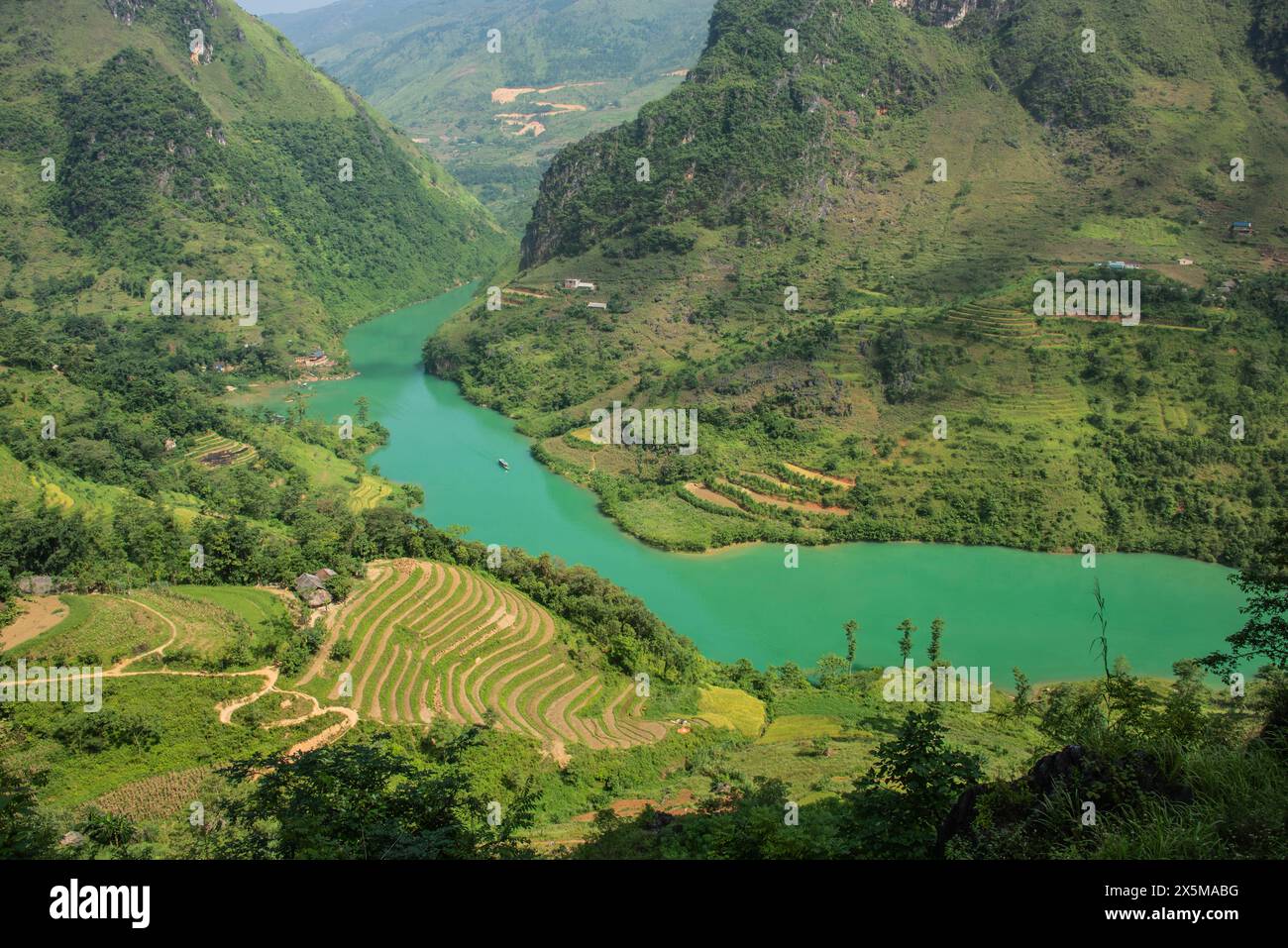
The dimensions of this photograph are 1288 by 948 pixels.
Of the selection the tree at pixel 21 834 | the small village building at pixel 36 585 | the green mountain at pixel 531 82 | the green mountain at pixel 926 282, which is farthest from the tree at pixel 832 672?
the green mountain at pixel 531 82

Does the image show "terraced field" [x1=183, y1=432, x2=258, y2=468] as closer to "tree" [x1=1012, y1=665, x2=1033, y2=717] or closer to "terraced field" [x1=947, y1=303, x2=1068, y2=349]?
"tree" [x1=1012, y1=665, x2=1033, y2=717]

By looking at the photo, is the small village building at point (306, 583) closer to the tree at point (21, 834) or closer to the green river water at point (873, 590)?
the green river water at point (873, 590)

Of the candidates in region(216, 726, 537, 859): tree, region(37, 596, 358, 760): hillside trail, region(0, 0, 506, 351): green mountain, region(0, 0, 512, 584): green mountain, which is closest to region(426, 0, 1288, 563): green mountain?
region(0, 0, 512, 584): green mountain

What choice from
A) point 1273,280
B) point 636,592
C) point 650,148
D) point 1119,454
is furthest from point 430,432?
point 1273,280

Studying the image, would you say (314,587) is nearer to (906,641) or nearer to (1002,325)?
(906,641)

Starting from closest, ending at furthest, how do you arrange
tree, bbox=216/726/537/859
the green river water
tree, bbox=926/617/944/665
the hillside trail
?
tree, bbox=216/726/537/859 < the hillside trail < tree, bbox=926/617/944/665 < the green river water

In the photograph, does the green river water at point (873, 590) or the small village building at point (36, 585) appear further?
the green river water at point (873, 590)

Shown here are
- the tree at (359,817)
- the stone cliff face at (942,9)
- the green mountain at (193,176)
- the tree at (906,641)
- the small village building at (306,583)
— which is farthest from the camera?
the stone cliff face at (942,9)
